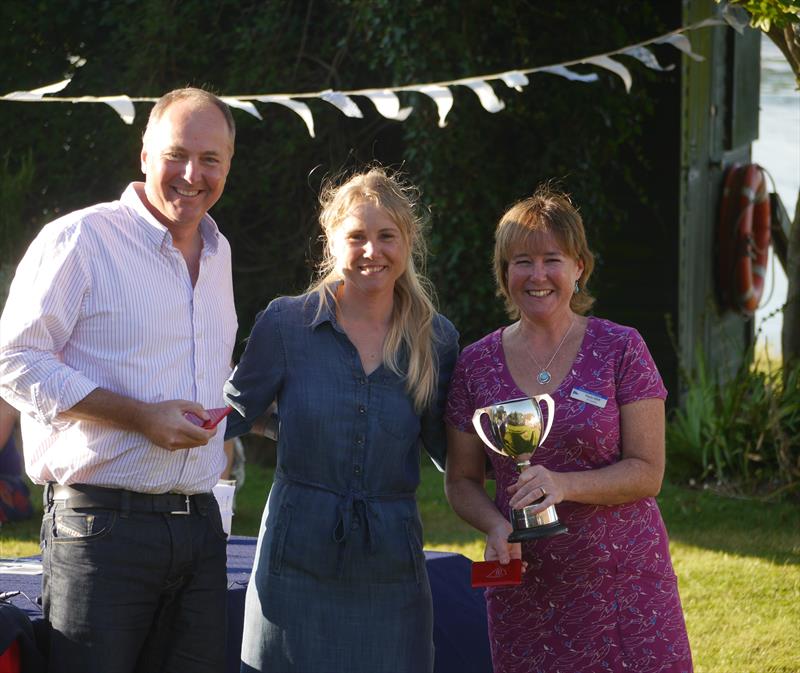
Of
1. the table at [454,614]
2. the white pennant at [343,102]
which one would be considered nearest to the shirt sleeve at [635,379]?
the table at [454,614]

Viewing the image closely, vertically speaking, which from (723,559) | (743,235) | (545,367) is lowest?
(723,559)

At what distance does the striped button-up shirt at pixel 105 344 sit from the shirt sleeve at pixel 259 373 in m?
0.07

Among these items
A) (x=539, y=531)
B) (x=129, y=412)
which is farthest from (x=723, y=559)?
(x=129, y=412)

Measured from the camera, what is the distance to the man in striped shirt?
2.37 m

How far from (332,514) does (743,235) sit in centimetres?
617

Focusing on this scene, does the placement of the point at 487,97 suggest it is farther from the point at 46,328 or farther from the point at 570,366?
the point at 46,328

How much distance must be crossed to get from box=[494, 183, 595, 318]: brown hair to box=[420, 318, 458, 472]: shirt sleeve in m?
0.18

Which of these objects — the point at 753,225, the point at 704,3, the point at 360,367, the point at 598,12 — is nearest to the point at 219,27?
the point at 598,12

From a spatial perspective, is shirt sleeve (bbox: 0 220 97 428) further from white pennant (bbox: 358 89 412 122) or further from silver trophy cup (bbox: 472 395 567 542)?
white pennant (bbox: 358 89 412 122)

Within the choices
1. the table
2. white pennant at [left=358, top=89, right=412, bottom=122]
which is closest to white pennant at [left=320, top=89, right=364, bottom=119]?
white pennant at [left=358, top=89, right=412, bottom=122]

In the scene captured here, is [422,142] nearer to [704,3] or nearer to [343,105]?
[704,3]

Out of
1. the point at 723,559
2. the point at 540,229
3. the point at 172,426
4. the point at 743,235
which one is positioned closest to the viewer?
the point at 172,426

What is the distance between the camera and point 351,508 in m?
2.54

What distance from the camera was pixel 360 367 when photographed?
103 inches
